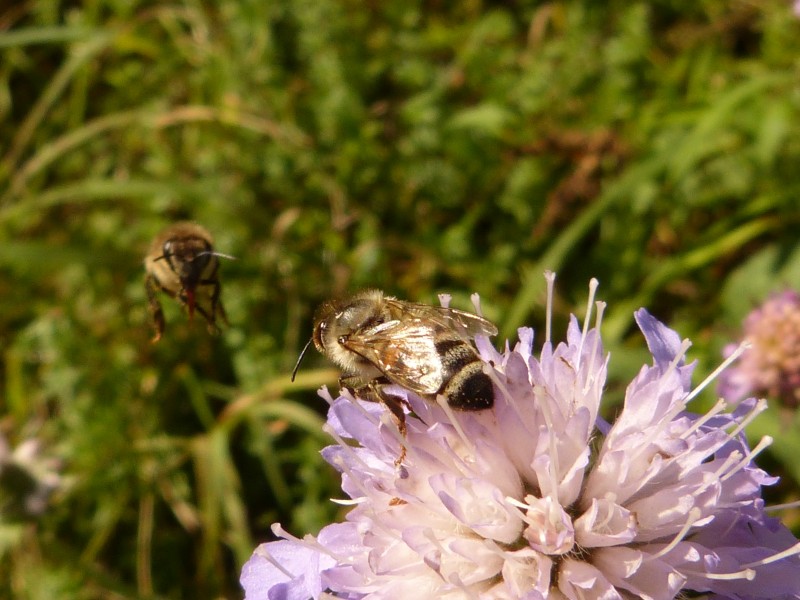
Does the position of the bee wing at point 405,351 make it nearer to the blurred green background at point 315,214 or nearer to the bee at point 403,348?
the bee at point 403,348

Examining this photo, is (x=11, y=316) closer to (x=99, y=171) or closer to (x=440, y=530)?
(x=99, y=171)

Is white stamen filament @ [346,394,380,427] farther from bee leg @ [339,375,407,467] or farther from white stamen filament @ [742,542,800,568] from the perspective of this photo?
white stamen filament @ [742,542,800,568]

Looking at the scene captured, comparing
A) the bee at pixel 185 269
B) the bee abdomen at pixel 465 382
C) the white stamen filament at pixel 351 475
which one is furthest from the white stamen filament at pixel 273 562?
the bee at pixel 185 269

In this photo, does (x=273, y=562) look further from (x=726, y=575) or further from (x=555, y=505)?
(x=726, y=575)

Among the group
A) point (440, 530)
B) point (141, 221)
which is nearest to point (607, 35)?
point (141, 221)

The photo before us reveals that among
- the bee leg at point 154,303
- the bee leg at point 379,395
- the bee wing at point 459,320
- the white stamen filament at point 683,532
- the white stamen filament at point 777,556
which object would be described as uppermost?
the bee leg at point 154,303

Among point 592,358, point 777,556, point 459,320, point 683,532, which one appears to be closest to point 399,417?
point 459,320

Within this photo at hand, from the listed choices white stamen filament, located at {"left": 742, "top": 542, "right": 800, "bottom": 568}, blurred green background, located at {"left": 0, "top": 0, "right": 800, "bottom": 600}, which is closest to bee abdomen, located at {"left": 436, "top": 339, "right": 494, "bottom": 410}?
white stamen filament, located at {"left": 742, "top": 542, "right": 800, "bottom": 568}
